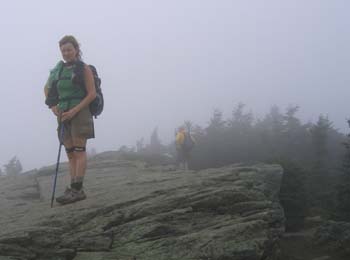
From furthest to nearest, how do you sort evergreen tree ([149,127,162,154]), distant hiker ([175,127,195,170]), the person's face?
1. evergreen tree ([149,127,162,154])
2. distant hiker ([175,127,195,170])
3. the person's face

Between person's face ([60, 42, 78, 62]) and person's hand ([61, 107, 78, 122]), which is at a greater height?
person's face ([60, 42, 78, 62])

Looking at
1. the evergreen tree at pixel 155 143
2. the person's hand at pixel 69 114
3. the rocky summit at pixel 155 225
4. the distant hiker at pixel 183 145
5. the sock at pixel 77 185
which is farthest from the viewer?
the evergreen tree at pixel 155 143

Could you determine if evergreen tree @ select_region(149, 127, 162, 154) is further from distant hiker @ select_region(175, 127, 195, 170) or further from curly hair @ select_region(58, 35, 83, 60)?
curly hair @ select_region(58, 35, 83, 60)

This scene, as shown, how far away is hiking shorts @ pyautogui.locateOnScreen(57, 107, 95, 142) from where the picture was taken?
8.23 m

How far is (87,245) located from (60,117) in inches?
102

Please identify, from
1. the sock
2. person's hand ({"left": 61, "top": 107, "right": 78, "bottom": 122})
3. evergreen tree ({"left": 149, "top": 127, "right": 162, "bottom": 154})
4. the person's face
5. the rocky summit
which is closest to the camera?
the rocky summit

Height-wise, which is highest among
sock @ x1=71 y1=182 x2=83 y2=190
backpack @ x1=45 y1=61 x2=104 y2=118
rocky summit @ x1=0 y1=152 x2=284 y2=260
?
backpack @ x1=45 y1=61 x2=104 y2=118

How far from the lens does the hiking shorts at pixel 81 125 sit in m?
8.23

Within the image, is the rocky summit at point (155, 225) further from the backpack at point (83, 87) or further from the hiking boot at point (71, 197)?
the backpack at point (83, 87)

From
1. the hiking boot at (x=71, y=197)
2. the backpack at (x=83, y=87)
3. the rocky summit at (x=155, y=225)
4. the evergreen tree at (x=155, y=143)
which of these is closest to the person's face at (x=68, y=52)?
the backpack at (x=83, y=87)

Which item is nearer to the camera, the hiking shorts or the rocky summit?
the rocky summit

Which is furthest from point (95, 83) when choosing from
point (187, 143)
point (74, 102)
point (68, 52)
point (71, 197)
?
point (187, 143)

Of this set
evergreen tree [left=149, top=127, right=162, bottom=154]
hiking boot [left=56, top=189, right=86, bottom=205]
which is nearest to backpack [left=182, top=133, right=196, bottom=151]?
hiking boot [left=56, top=189, right=86, bottom=205]

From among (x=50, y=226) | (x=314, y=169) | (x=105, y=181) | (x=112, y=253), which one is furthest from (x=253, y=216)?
(x=314, y=169)
